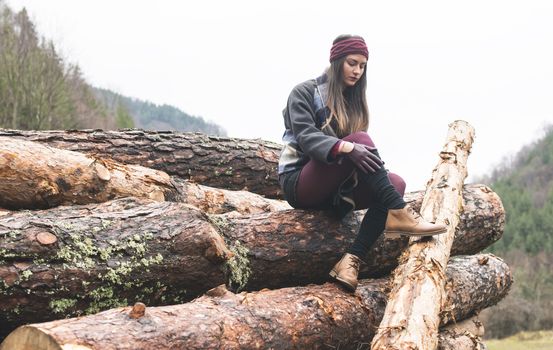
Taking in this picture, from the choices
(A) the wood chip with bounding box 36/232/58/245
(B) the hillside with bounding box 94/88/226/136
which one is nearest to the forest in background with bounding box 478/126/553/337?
(A) the wood chip with bounding box 36/232/58/245

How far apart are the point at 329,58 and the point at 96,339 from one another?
2.75m

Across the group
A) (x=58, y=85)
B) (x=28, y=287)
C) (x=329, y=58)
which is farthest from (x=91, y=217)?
(x=58, y=85)

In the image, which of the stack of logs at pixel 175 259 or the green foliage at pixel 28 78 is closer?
the stack of logs at pixel 175 259

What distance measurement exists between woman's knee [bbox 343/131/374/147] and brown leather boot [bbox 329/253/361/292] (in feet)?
2.75

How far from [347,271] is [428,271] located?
1.88ft

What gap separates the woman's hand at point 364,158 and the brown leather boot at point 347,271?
70 cm

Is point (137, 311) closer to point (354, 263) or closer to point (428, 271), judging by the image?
point (354, 263)

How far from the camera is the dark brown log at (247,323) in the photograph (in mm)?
2730

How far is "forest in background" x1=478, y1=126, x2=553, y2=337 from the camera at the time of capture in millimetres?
37094

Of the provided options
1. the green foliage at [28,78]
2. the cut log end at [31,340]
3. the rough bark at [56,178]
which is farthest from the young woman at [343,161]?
the green foliage at [28,78]

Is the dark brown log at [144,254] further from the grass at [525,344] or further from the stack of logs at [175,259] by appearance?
the grass at [525,344]

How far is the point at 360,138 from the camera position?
420 cm

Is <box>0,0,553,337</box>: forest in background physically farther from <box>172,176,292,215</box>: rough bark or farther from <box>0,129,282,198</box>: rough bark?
<box>172,176,292,215</box>: rough bark

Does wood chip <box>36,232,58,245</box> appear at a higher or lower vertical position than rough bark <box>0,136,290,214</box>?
lower
